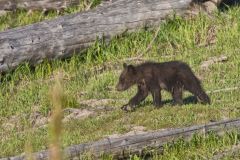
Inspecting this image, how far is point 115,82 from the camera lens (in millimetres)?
11430

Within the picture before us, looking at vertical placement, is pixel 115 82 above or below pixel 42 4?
below

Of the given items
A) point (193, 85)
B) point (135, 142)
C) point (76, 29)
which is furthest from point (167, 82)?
point (76, 29)

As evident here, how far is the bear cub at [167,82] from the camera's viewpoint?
28.9ft

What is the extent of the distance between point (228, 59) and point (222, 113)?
388cm

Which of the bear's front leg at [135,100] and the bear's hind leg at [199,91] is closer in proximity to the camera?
the bear's hind leg at [199,91]

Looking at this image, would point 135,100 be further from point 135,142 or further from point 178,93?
point 135,142

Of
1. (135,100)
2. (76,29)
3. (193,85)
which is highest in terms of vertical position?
(76,29)

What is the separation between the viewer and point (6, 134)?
9477mm

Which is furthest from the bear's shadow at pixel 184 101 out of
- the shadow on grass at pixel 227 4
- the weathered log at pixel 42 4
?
the weathered log at pixel 42 4

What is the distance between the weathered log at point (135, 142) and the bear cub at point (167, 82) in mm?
2048

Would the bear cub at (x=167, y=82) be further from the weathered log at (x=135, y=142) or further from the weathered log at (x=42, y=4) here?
the weathered log at (x=42, y=4)

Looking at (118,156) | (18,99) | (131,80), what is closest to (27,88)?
(18,99)

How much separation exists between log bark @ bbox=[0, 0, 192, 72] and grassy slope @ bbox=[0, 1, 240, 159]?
194 millimetres

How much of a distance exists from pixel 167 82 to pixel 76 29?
4040 millimetres
